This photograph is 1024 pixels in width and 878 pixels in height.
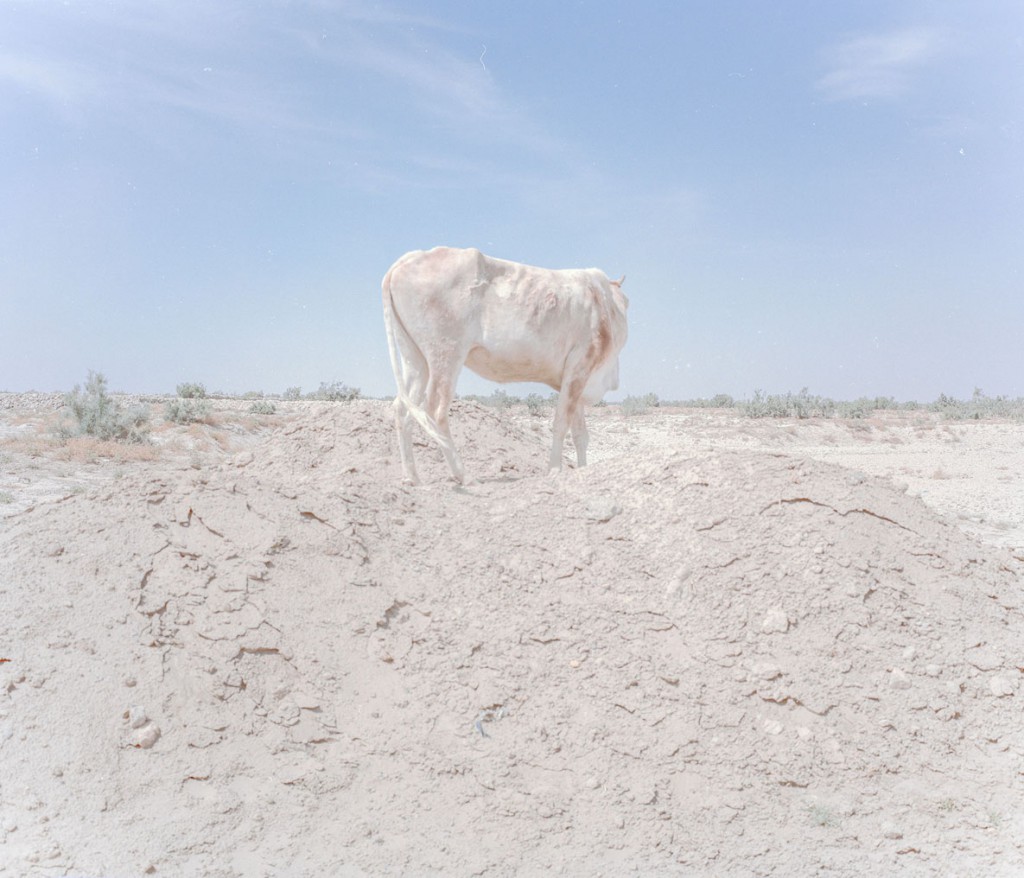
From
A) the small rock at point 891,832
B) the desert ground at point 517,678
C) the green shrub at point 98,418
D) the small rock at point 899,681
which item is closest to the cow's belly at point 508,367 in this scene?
the desert ground at point 517,678

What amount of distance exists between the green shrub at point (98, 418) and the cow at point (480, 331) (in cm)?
1002

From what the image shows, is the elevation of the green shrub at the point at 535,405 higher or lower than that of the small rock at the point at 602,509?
higher

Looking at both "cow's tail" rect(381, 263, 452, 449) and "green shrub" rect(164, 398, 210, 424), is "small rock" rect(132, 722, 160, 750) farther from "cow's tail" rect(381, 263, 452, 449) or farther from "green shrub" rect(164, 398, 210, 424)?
"green shrub" rect(164, 398, 210, 424)

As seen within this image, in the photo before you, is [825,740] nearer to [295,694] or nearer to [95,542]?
[295,694]

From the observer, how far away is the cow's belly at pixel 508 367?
293 inches

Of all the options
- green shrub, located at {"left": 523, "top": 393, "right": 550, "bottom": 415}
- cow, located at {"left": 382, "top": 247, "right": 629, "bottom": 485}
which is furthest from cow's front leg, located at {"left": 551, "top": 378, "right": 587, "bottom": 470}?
green shrub, located at {"left": 523, "top": 393, "right": 550, "bottom": 415}

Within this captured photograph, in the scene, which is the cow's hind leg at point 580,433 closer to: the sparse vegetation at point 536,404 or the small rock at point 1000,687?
the small rock at point 1000,687

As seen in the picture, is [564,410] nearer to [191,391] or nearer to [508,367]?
[508,367]

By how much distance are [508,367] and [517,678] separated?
3692mm

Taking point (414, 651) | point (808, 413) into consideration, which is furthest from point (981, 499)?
point (808, 413)

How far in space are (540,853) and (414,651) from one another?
149 cm

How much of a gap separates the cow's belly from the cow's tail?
483 millimetres

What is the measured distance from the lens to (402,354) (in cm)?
741

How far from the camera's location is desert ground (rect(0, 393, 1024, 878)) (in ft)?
11.8
